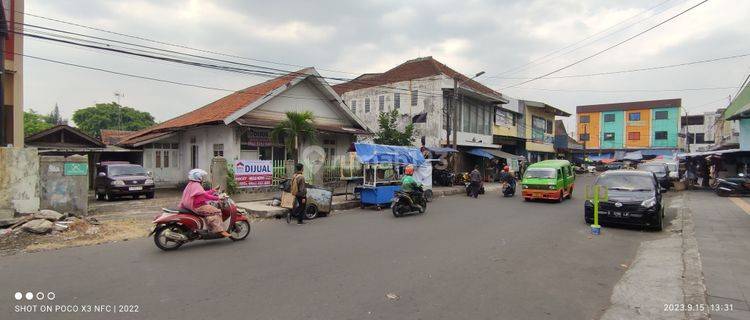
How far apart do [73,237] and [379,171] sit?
34.6 ft

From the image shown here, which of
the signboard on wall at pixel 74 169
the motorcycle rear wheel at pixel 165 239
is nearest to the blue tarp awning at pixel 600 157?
the signboard on wall at pixel 74 169

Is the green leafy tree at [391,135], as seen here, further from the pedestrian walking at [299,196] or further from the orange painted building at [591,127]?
the orange painted building at [591,127]

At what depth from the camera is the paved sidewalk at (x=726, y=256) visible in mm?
5195

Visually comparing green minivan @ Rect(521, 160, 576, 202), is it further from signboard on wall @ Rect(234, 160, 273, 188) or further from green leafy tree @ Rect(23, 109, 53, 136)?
green leafy tree @ Rect(23, 109, 53, 136)

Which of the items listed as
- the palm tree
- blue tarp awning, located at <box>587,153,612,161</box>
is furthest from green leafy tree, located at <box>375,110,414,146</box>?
blue tarp awning, located at <box>587,153,612,161</box>

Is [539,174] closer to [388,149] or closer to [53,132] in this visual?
[388,149]

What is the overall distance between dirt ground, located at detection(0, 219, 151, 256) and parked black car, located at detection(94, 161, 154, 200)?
20.1 feet

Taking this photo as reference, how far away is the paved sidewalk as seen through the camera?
5195 mm

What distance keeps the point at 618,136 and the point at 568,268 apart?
71.2 meters

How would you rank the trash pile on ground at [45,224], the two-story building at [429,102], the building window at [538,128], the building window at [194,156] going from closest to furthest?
1. the trash pile on ground at [45,224]
2. the building window at [194,156]
3. the two-story building at [429,102]
4. the building window at [538,128]

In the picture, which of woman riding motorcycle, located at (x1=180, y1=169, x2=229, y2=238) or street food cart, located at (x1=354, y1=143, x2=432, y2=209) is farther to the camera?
street food cart, located at (x1=354, y1=143, x2=432, y2=209)

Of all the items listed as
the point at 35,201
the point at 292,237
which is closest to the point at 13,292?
the point at 292,237

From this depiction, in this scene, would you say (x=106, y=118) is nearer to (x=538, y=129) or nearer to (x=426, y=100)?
(x=426, y=100)

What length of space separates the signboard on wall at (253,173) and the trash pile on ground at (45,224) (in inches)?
257
